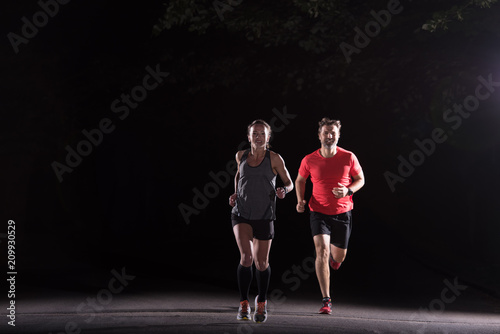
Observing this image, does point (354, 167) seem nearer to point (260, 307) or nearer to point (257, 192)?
point (257, 192)

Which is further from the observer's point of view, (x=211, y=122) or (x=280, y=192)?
(x=211, y=122)

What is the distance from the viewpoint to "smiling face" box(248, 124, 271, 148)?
7855 mm

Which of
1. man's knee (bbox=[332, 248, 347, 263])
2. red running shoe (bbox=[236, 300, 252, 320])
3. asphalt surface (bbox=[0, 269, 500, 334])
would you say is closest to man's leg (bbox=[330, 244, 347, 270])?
man's knee (bbox=[332, 248, 347, 263])

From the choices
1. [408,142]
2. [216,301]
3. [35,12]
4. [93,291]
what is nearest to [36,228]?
[35,12]

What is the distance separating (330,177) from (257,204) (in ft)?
3.64

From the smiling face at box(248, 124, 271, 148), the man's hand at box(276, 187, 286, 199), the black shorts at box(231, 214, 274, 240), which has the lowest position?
the black shorts at box(231, 214, 274, 240)

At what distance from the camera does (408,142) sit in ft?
60.6

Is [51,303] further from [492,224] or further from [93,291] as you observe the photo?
[492,224]

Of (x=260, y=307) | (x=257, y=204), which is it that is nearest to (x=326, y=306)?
(x=260, y=307)

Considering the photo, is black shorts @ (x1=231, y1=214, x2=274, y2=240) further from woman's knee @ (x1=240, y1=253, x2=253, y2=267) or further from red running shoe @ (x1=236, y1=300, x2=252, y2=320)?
red running shoe @ (x1=236, y1=300, x2=252, y2=320)

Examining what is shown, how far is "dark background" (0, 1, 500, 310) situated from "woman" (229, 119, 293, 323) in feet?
12.9

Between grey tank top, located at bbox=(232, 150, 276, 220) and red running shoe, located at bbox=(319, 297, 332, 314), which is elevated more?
grey tank top, located at bbox=(232, 150, 276, 220)

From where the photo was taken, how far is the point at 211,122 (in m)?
21.3

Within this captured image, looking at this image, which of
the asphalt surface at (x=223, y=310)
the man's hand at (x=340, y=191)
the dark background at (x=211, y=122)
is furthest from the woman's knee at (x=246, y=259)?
the dark background at (x=211, y=122)
